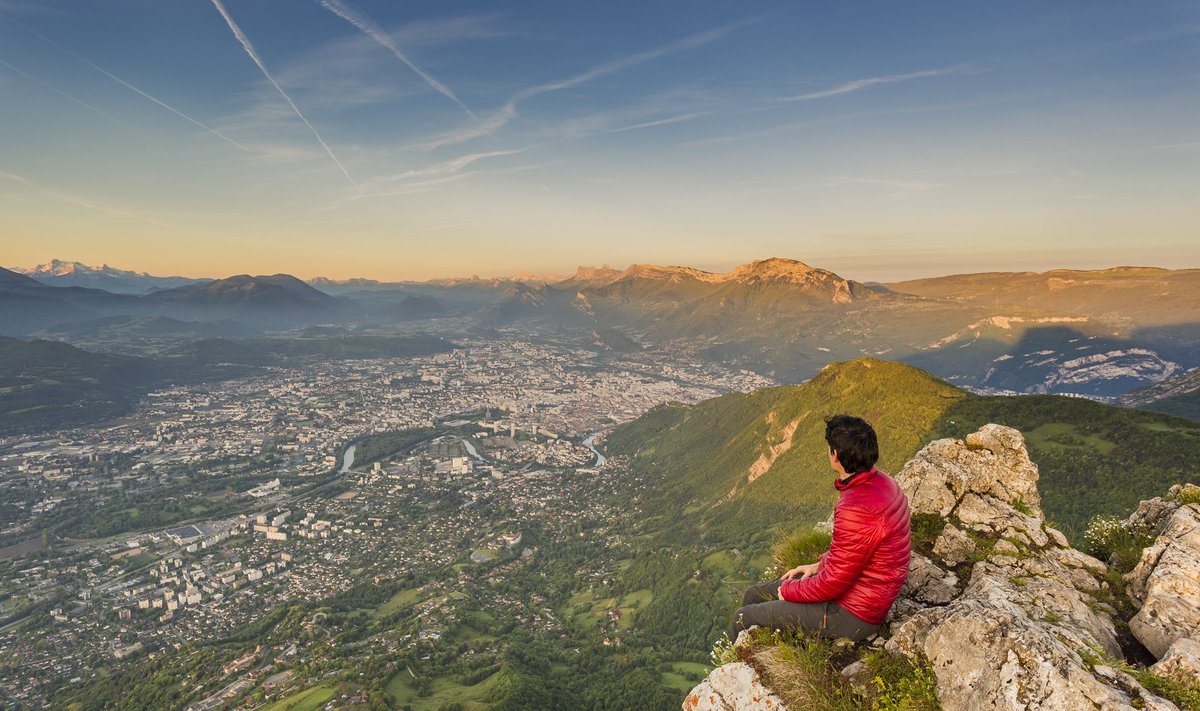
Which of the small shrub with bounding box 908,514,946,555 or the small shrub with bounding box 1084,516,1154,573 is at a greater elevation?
the small shrub with bounding box 908,514,946,555

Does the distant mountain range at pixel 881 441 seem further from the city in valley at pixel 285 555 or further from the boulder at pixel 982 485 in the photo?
the boulder at pixel 982 485

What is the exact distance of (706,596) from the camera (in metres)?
76.6

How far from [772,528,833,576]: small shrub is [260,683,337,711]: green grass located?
2213 inches

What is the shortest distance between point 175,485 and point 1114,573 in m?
166

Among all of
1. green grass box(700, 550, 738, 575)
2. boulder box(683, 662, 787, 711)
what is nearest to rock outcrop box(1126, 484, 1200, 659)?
boulder box(683, 662, 787, 711)

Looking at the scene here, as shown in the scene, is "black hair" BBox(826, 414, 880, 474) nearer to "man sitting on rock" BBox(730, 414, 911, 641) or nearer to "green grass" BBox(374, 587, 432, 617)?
"man sitting on rock" BBox(730, 414, 911, 641)

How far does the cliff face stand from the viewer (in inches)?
229

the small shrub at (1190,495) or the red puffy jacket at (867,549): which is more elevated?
the red puffy jacket at (867,549)

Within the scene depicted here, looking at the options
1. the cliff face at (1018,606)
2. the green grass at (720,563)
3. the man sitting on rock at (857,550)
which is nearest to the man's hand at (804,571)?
the man sitting on rock at (857,550)

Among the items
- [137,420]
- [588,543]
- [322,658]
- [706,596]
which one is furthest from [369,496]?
[137,420]

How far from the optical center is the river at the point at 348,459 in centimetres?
14075

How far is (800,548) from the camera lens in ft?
37.2

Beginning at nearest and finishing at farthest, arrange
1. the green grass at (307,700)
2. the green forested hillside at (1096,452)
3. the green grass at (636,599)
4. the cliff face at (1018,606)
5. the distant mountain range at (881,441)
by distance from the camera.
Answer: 1. the cliff face at (1018,606)
2. the green grass at (307,700)
3. the green forested hillside at (1096,452)
4. the distant mountain range at (881,441)
5. the green grass at (636,599)

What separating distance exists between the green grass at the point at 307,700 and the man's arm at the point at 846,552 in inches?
2324
